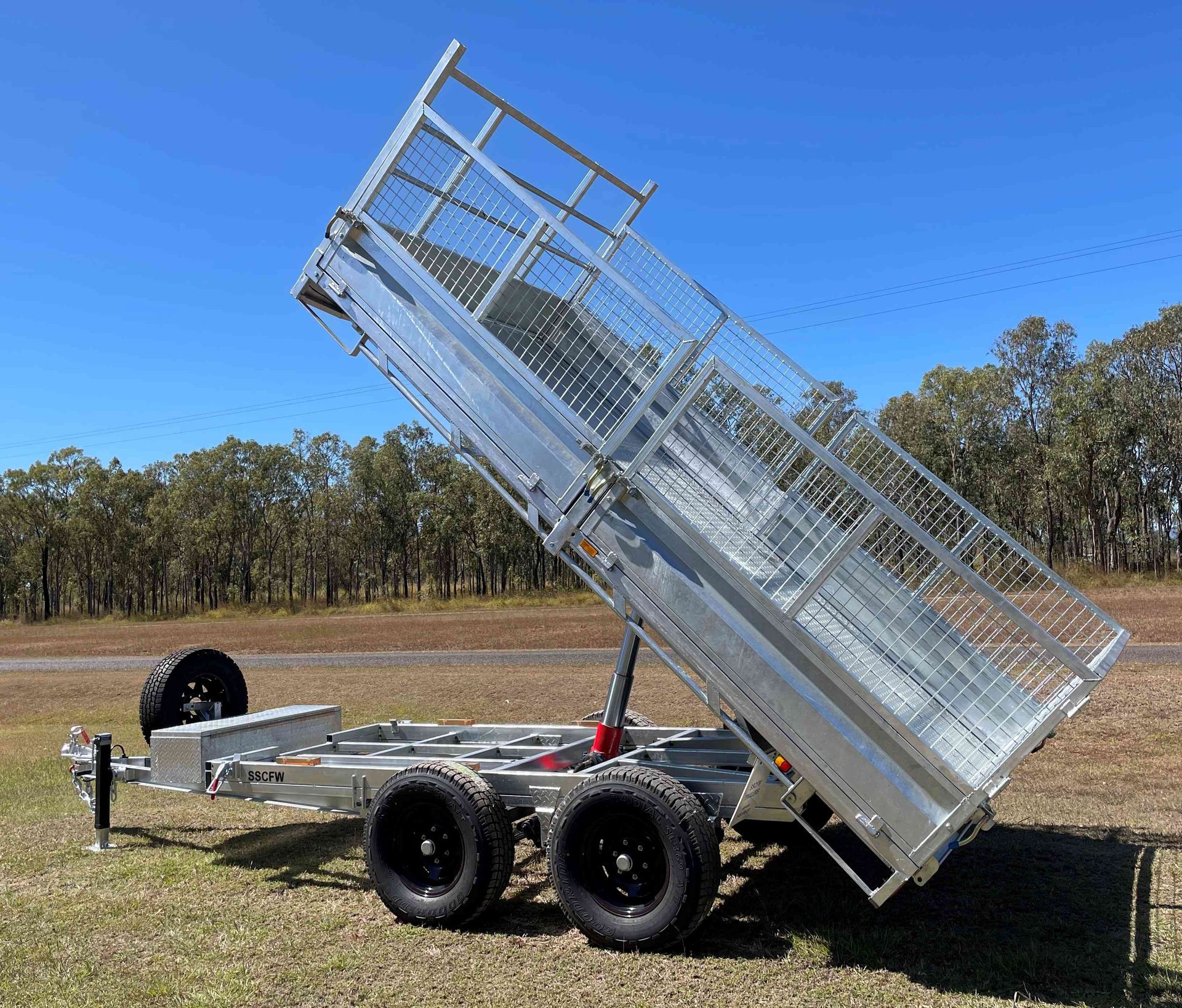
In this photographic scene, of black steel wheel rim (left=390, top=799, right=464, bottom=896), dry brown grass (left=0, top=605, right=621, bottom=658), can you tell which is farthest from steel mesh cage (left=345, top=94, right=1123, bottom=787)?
dry brown grass (left=0, top=605, right=621, bottom=658)

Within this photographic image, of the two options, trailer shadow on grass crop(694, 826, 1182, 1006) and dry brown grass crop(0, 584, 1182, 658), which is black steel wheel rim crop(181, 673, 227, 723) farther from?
dry brown grass crop(0, 584, 1182, 658)

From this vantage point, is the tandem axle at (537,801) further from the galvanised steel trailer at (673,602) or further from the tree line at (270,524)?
the tree line at (270,524)

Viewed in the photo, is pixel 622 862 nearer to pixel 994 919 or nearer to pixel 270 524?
pixel 994 919

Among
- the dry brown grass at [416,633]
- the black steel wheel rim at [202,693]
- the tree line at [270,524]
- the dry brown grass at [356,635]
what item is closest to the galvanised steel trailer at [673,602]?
the black steel wheel rim at [202,693]

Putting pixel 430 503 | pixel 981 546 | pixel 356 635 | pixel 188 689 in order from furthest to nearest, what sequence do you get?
pixel 430 503, pixel 356 635, pixel 188 689, pixel 981 546

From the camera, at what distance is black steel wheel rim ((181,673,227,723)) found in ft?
27.2

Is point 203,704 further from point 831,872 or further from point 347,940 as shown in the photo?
point 831,872

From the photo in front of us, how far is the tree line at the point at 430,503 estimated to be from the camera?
48.9 m

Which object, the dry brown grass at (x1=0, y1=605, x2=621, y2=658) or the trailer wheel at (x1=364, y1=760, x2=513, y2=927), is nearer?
the trailer wheel at (x1=364, y1=760, x2=513, y2=927)

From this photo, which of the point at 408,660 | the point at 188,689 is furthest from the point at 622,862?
the point at 408,660

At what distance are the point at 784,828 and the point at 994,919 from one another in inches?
71.6

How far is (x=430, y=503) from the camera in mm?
69938

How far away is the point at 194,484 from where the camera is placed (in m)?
74.0

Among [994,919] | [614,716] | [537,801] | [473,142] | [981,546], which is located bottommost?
[994,919]
